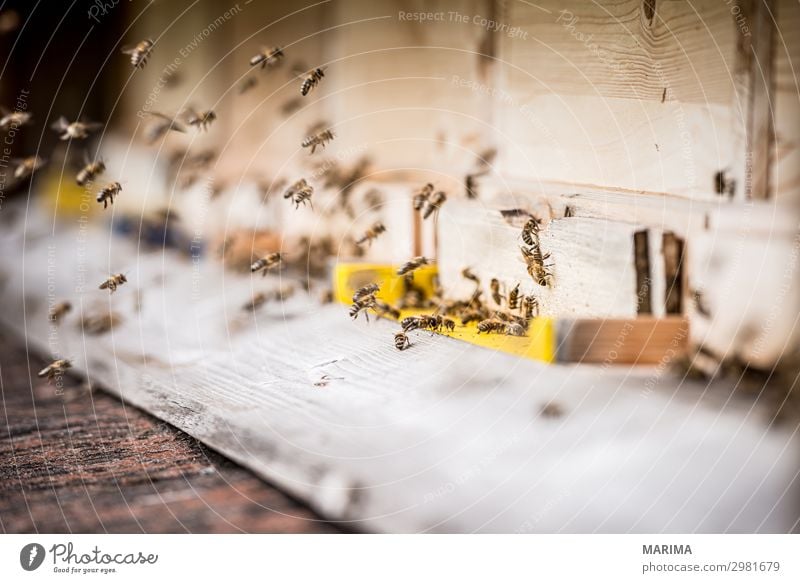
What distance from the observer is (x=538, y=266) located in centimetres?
254

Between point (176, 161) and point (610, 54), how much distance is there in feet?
7.42

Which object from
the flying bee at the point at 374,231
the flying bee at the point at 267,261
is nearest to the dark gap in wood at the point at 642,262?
the flying bee at the point at 374,231

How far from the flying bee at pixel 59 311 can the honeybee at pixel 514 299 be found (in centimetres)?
175

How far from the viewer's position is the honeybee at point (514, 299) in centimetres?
261

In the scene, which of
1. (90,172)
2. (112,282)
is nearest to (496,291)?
(112,282)

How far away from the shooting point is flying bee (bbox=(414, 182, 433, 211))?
294 cm

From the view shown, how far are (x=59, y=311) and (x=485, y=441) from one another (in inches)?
77.5

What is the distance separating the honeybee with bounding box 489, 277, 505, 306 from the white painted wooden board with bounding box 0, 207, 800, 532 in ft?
0.77

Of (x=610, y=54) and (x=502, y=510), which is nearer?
(x=502, y=510)

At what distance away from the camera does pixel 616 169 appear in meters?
2.64

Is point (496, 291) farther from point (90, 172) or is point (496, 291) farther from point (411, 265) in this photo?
point (90, 172)

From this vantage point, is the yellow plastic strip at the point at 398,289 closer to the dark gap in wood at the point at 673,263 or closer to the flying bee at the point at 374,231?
the flying bee at the point at 374,231

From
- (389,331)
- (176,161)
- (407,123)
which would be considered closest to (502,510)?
(389,331)
